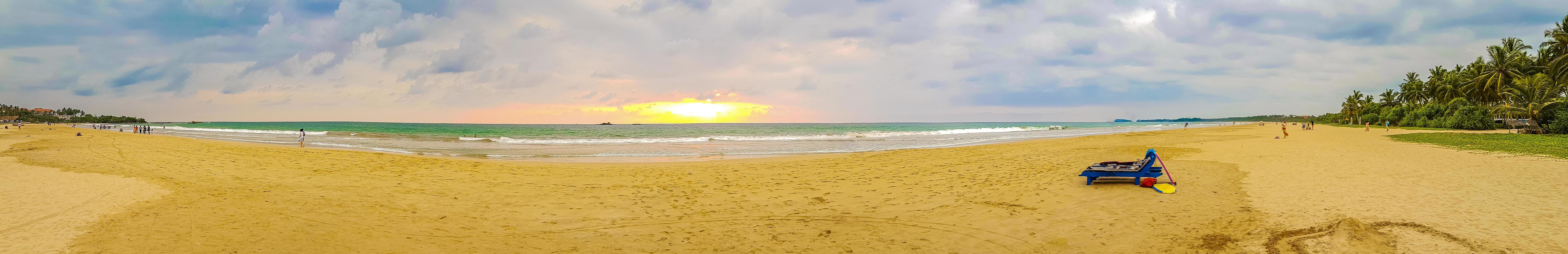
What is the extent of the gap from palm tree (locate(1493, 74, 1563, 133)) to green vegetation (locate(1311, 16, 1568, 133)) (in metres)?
0.08

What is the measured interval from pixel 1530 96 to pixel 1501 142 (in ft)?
146

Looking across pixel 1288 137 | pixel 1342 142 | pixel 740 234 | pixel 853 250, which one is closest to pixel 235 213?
pixel 740 234

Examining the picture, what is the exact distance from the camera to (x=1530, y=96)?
49188 mm

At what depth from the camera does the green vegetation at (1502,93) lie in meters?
35.3

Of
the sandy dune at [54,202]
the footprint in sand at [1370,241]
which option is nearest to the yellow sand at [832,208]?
the footprint in sand at [1370,241]

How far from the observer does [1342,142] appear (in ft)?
83.0

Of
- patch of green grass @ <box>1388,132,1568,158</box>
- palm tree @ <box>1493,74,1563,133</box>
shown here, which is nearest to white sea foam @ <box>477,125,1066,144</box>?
patch of green grass @ <box>1388,132,1568,158</box>

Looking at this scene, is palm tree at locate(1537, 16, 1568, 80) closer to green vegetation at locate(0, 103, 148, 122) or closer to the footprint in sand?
the footprint in sand

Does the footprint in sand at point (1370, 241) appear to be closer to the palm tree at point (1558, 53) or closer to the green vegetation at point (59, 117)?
the palm tree at point (1558, 53)

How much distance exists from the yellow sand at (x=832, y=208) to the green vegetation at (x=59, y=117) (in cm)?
20045

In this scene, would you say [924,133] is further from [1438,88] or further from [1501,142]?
[1438,88]

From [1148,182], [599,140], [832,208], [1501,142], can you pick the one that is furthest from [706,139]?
[1501,142]

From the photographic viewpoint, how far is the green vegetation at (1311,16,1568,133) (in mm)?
35281

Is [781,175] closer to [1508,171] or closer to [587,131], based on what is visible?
[1508,171]
